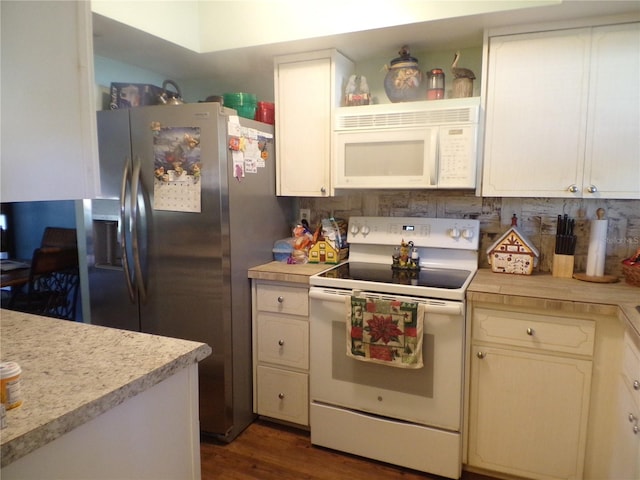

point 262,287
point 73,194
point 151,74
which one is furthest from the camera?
point 151,74

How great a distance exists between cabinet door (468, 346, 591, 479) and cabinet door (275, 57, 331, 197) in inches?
49.9

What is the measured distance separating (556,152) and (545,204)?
1.29 ft

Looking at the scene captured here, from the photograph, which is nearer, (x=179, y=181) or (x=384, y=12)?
(x=384, y=12)

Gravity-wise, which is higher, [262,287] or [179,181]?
[179,181]

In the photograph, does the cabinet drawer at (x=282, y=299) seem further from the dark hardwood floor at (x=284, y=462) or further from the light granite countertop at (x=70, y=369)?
the light granite countertop at (x=70, y=369)

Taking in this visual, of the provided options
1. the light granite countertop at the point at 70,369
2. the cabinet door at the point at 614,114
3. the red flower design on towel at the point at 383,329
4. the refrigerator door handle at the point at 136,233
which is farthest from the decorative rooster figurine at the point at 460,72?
the light granite countertop at the point at 70,369

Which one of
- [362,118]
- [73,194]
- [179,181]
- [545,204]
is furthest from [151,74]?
[545,204]

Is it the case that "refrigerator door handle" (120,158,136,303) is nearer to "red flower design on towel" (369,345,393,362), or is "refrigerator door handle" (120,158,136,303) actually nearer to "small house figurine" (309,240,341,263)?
"small house figurine" (309,240,341,263)

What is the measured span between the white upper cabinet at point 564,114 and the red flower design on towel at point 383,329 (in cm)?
82

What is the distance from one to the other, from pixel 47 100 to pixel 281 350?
182 centimetres

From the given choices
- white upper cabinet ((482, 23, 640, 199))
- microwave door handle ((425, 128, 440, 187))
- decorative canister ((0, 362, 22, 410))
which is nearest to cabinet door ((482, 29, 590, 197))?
white upper cabinet ((482, 23, 640, 199))

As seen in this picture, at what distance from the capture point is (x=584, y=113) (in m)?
1.98

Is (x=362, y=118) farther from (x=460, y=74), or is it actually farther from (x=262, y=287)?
(x=262, y=287)

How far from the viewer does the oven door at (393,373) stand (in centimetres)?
194
